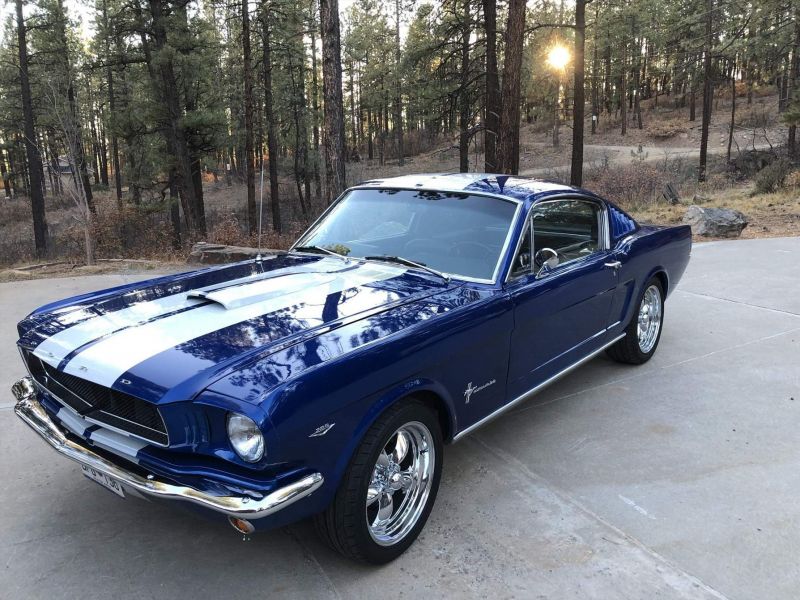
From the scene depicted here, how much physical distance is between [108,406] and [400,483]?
131 centimetres

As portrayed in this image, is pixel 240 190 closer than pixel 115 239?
No

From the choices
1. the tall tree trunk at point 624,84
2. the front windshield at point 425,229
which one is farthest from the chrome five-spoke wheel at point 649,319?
the tall tree trunk at point 624,84

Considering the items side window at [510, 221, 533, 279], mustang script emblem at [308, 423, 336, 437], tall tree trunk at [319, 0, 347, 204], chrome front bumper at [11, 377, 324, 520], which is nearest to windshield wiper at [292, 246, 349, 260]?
side window at [510, 221, 533, 279]

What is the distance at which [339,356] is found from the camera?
2.28 meters

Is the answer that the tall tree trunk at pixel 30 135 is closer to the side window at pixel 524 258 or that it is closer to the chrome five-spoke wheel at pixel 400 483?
the side window at pixel 524 258

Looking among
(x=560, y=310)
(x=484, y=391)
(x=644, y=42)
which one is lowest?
(x=484, y=391)

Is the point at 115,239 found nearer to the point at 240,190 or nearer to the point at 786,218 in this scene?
the point at 786,218

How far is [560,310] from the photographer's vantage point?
143 inches

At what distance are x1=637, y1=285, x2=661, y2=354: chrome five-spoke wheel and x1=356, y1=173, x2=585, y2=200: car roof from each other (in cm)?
136

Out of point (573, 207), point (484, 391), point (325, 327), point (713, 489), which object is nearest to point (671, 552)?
point (713, 489)

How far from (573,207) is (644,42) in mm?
67062

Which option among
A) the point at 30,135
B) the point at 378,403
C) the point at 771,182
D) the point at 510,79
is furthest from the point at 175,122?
the point at 378,403

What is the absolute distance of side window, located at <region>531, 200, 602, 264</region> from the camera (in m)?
3.71

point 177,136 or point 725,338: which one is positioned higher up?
point 177,136
